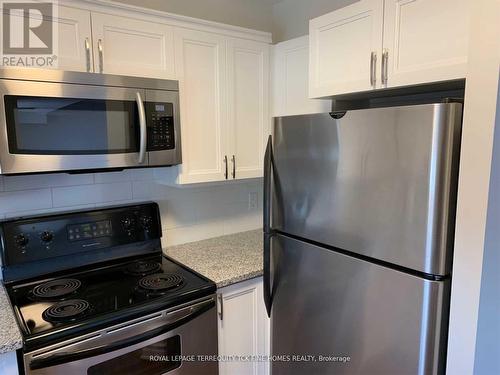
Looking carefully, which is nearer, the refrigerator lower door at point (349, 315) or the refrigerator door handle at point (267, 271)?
the refrigerator lower door at point (349, 315)

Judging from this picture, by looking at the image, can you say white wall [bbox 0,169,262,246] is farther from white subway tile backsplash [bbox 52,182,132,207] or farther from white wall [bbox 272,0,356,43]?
white wall [bbox 272,0,356,43]

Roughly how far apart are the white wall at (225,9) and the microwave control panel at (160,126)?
69cm

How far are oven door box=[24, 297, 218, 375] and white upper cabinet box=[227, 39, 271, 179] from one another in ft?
2.62

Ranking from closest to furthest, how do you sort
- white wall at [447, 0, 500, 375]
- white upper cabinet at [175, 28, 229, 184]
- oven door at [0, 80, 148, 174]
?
white wall at [447, 0, 500, 375]
oven door at [0, 80, 148, 174]
white upper cabinet at [175, 28, 229, 184]

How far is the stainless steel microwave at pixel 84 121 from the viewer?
134cm

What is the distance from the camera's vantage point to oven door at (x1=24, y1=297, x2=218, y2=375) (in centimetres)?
124

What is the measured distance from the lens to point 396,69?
55.9 inches

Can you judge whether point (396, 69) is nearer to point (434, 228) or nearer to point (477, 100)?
point (477, 100)

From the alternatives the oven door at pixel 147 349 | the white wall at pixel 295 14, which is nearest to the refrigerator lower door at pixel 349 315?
the oven door at pixel 147 349

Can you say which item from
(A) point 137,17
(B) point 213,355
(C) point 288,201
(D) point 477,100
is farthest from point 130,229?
(D) point 477,100

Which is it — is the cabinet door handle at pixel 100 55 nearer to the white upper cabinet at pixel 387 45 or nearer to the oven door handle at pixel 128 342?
the white upper cabinet at pixel 387 45

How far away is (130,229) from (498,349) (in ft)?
5.43

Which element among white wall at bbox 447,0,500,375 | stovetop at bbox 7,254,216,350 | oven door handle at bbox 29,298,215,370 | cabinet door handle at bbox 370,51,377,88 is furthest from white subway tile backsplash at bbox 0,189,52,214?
white wall at bbox 447,0,500,375

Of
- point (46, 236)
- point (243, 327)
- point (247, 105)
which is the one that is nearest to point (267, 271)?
point (243, 327)
